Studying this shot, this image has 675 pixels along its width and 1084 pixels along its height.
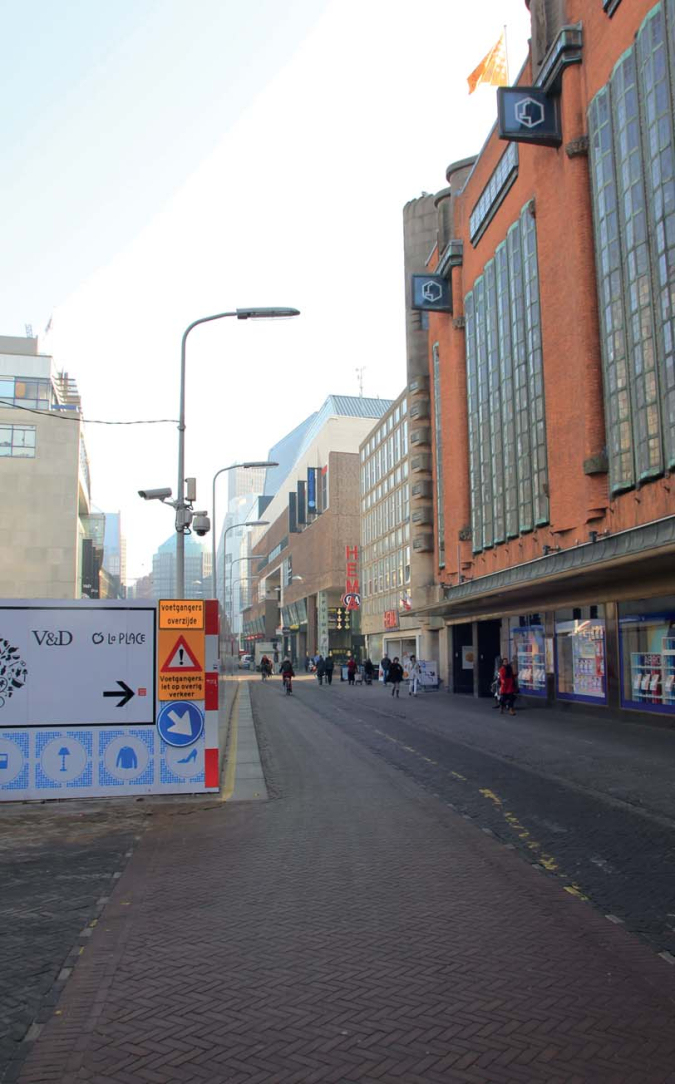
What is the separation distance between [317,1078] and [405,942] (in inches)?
71.4

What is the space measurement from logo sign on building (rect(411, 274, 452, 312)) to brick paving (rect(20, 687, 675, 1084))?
33219mm

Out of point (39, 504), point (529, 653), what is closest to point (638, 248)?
point (529, 653)

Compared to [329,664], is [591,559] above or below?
above

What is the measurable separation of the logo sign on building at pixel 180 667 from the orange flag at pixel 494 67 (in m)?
29.9

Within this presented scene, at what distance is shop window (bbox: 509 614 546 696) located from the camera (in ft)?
91.9

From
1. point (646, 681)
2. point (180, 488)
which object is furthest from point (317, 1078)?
point (646, 681)

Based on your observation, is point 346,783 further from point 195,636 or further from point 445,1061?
point 445,1061

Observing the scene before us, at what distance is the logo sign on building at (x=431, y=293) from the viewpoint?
38438 millimetres

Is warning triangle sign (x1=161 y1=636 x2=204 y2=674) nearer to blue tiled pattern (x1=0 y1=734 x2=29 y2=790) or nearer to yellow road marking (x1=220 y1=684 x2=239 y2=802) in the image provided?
yellow road marking (x1=220 y1=684 x2=239 y2=802)

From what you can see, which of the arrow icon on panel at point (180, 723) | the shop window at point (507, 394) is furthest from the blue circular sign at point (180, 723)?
the shop window at point (507, 394)

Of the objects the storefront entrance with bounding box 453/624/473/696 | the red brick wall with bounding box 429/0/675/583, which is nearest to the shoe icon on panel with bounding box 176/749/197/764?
the red brick wall with bounding box 429/0/675/583

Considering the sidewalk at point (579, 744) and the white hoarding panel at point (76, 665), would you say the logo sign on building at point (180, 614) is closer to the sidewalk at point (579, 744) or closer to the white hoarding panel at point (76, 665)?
the white hoarding panel at point (76, 665)

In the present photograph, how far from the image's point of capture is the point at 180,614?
1131 centimetres

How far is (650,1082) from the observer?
11.8 feet
